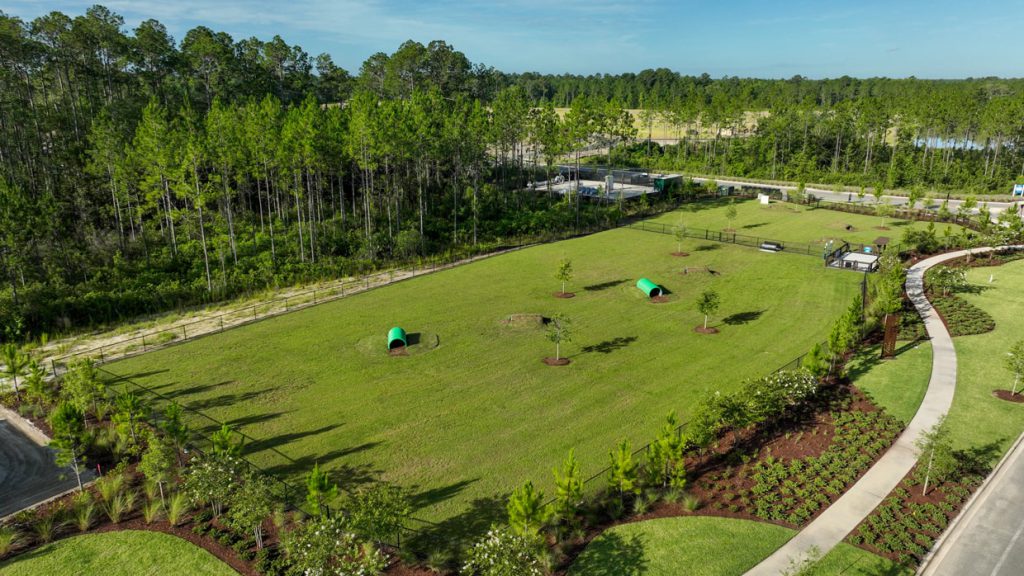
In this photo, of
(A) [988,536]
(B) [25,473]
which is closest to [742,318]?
(A) [988,536]

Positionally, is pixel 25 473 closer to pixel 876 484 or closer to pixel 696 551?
pixel 696 551

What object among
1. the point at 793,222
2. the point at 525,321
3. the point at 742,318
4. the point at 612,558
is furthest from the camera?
the point at 793,222

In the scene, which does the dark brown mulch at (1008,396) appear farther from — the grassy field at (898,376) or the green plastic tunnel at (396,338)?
the green plastic tunnel at (396,338)

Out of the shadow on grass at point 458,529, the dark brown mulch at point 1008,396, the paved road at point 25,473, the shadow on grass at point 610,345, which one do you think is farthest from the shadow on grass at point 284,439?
the dark brown mulch at point 1008,396

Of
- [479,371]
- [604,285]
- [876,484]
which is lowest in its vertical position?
[876,484]

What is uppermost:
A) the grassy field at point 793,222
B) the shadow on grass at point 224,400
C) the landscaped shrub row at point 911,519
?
the grassy field at point 793,222

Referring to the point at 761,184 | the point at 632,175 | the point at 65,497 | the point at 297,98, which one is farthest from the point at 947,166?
the point at 65,497

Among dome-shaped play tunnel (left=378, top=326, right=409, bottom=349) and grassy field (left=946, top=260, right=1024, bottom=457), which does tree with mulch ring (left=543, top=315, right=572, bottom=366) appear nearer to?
dome-shaped play tunnel (left=378, top=326, right=409, bottom=349)

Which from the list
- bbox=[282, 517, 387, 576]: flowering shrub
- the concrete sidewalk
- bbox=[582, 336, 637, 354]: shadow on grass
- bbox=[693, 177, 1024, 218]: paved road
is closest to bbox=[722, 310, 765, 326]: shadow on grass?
bbox=[582, 336, 637, 354]: shadow on grass
